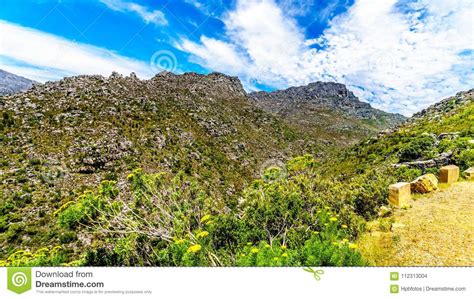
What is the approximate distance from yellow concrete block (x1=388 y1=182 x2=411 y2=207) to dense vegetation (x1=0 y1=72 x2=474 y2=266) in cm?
38

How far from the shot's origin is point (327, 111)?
420 feet

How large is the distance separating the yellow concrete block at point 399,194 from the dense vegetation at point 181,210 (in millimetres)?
382

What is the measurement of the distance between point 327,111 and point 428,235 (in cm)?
12988

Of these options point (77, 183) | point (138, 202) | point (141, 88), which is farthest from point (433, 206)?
point (141, 88)

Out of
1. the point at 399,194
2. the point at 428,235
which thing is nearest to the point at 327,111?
the point at 399,194

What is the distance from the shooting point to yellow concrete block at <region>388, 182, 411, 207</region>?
754 centimetres

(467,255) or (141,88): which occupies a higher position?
(141,88)

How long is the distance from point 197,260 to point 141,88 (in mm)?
60212

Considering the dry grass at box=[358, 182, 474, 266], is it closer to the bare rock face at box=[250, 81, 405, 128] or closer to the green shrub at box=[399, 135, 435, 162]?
the green shrub at box=[399, 135, 435, 162]

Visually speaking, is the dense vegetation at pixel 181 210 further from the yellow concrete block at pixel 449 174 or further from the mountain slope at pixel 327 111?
the mountain slope at pixel 327 111

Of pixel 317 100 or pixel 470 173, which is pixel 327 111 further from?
pixel 470 173

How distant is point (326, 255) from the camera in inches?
154
